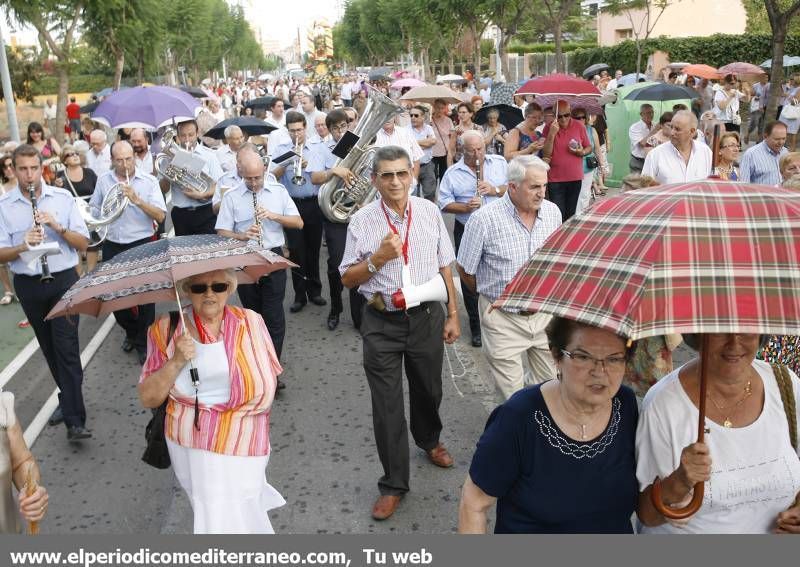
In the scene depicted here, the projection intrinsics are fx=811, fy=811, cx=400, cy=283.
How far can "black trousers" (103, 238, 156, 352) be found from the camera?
7578 mm

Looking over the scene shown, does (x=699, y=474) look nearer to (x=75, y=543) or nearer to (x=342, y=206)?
(x=75, y=543)

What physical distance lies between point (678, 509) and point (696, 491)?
8 centimetres

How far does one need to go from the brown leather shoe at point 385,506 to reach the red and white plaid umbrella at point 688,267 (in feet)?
8.83

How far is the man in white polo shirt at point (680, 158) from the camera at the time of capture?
7648 millimetres

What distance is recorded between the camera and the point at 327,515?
4.73 metres

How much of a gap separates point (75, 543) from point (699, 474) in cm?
198

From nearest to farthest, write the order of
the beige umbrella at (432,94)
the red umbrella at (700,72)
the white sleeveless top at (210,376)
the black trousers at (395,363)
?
1. the white sleeveless top at (210,376)
2. the black trousers at (395,363)
3. the beige umbrella at (432,94)
4. the red umbrella at (700,72)

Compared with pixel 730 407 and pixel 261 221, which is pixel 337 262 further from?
pixel 730 407

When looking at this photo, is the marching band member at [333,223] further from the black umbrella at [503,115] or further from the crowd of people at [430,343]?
the black umbrella at [503,115]

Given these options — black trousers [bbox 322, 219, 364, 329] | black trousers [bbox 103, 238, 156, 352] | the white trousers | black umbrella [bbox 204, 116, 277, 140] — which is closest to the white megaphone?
the white trousers

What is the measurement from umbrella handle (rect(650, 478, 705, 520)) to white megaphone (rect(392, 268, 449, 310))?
7.47 ft

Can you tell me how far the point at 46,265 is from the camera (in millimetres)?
5770

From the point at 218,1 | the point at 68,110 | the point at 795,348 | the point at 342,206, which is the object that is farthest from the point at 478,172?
the point at 218,1

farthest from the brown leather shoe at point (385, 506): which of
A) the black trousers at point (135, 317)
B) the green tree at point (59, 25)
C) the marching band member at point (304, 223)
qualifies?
the green tree at point (59, 25)
